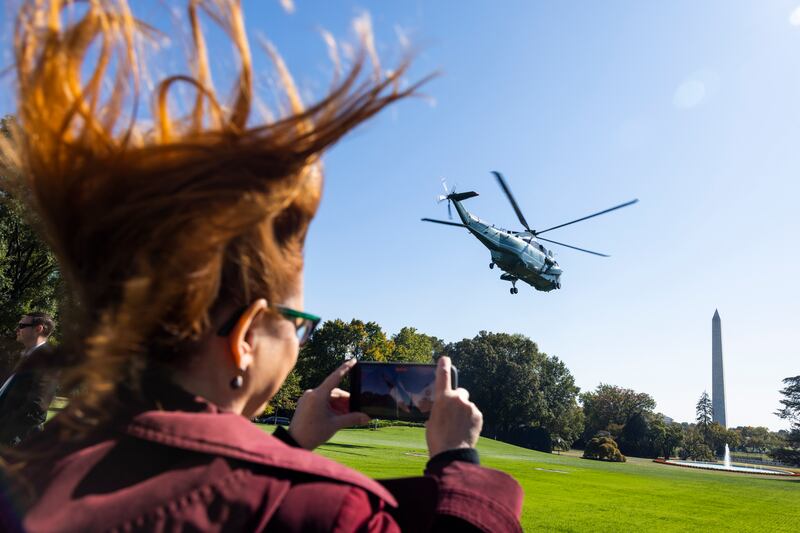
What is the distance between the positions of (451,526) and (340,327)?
211ft

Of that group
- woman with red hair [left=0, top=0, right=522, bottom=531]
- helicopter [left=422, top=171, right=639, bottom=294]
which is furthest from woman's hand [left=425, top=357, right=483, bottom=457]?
helicopter [left=422, top=171, right=639, bottom=294]

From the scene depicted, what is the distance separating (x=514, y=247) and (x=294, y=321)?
26.4 m

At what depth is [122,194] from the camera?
120 cm

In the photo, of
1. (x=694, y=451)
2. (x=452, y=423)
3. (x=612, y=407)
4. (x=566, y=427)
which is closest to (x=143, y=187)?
(x=452, y=423)

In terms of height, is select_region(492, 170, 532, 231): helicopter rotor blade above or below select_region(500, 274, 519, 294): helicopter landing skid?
above

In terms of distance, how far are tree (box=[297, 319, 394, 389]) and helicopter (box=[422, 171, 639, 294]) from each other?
1327 inches

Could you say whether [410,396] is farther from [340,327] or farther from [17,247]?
[340,327]

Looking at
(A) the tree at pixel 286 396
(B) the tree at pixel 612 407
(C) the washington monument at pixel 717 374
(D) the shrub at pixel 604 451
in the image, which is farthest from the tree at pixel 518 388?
(A) the tree at pixel 286 396

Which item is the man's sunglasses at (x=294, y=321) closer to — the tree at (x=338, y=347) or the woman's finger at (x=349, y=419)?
the woman's finger at (x=349, y=419)

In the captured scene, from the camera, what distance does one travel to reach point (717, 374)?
3632 inches

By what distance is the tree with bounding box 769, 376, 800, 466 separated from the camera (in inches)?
2494

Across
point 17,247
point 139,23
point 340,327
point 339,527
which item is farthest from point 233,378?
point 340,327

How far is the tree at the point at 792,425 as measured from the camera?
63.3 m

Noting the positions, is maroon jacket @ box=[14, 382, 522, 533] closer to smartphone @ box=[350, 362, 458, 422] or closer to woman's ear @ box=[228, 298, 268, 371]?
woman's ear @ box=[228, 298, 268, 371]
